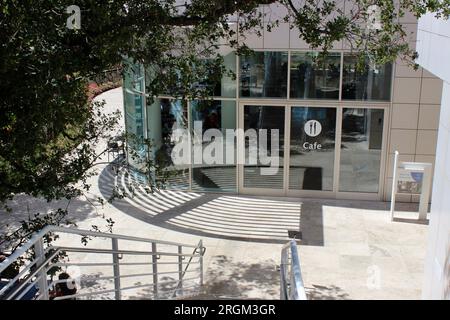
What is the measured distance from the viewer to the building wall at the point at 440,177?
6.35 metres

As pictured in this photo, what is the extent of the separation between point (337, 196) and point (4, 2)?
985 centimetres

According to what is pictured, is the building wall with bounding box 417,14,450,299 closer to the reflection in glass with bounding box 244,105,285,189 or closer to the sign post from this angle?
the sign post

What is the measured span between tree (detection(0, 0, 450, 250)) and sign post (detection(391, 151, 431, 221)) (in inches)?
204

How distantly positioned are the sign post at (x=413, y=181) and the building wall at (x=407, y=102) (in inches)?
A: 26.6

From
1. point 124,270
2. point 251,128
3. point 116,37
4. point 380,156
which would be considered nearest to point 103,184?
point 251,128

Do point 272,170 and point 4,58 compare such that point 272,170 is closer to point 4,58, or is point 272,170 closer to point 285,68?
point 285,68

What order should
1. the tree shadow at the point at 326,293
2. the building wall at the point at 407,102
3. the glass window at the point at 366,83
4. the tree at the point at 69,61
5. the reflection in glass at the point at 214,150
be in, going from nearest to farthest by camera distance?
the tree at the point at 69,61 → the tree shadow at the point at 326,293 → the building wall at the point at 407,102 → the glass window at the point at 366,83 → the reflection in glass at the point at 214,150

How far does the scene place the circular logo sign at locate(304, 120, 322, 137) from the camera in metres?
12.6

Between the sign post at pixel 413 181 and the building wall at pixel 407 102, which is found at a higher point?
the building wall at pixel 407 102

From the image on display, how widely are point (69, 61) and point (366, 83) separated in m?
8.53

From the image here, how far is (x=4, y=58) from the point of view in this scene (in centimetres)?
459

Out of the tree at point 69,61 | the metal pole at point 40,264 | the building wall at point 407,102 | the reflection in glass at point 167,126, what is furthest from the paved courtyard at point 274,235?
the metal pole at point 40,264

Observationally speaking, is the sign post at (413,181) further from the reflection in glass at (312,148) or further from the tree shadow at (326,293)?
the tree shadow at (326,293)

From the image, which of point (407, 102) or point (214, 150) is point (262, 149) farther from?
point (407, 102)
